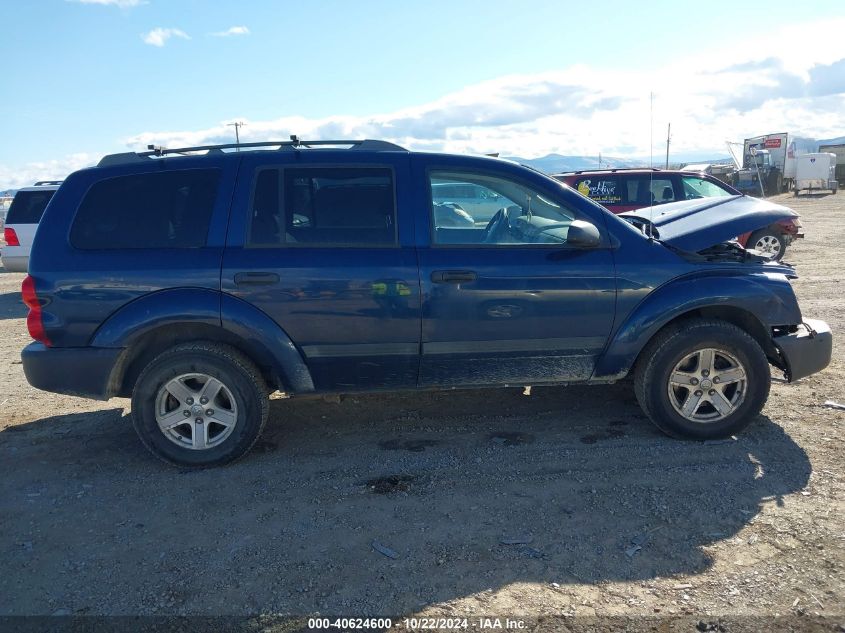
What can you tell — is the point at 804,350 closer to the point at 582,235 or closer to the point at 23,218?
the point at 582,235

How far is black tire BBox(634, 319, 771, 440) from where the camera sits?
174 inches

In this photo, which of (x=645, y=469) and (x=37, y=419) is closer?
(x=645, y=469)

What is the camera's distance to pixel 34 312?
4.23 metres

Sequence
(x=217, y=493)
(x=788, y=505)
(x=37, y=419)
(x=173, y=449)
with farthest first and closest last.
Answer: (x=37, y=419) < (x=173, y=449) < (x=217, y=493) < (x=788, y=505)

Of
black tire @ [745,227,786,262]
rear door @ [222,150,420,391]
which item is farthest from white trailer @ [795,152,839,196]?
rear door @ [222,150,420,391]

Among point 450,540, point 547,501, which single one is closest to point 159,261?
point 450,540

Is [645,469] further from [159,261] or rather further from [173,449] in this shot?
[159,261]

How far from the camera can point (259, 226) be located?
4305 millimetres

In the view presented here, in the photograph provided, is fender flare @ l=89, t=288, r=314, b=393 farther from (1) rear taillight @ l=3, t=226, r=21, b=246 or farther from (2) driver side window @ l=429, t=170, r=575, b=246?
(1) rear taillight @ l=3, t=226, r=21, b=246

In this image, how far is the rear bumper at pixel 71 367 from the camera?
4.24 metres

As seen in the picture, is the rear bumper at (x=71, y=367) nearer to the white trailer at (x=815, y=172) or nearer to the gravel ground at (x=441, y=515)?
the gravel ground at (x=441, y=515)

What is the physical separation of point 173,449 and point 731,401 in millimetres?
3651

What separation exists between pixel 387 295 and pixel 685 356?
1.98m

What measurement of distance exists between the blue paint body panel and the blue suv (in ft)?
0.03
